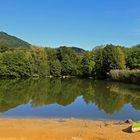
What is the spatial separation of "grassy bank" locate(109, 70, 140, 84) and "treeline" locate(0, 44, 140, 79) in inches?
272

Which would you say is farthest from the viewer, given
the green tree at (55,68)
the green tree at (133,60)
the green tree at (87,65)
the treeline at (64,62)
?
the green tree at (55,68)

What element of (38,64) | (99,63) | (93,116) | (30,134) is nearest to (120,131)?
(30,134)

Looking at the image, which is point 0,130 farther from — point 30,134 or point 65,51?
point 65,51

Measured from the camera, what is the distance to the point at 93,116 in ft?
89.9

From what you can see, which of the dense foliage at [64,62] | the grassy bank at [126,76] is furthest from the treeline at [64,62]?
the grassy bank at [126,76]

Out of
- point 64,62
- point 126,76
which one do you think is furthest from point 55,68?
point 126,76

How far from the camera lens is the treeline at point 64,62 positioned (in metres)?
88.8

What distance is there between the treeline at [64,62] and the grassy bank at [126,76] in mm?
6899

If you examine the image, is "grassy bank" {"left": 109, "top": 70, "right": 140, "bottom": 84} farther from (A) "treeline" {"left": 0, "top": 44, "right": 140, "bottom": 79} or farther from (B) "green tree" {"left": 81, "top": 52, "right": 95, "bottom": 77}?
(B) "green tree" {"left": 81, "top": 52, "right": 95, "bottom": 77}

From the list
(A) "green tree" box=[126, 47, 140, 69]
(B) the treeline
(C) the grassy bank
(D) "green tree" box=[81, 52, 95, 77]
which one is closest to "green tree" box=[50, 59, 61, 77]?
(B) the treeline

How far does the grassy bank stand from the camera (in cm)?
6819

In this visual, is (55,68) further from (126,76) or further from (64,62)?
(126,76)

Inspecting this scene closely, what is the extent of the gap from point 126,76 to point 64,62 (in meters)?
33.3

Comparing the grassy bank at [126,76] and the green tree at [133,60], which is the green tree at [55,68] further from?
the grassy bank at [126,76]
